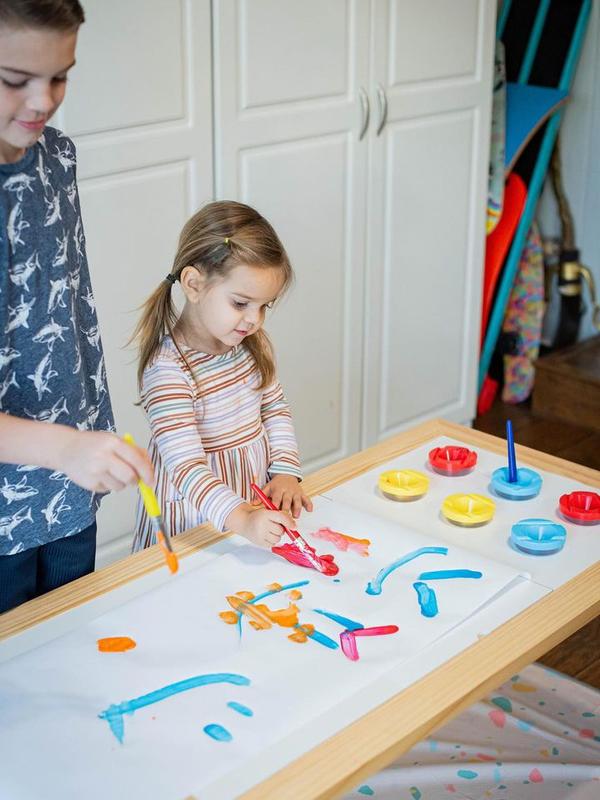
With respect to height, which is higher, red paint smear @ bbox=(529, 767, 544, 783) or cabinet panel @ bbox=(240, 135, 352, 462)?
cabinet panel @ bbox=(240, 135, 352, 462)

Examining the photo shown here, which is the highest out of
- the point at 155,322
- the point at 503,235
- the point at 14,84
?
the point at 14,84

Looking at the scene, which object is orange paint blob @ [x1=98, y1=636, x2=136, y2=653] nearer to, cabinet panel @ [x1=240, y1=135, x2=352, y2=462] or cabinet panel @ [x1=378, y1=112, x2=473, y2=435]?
cabinet panel @ [x1=240, y1=135, x2=352, y2=462]

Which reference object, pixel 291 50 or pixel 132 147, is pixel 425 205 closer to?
pixel 291 50

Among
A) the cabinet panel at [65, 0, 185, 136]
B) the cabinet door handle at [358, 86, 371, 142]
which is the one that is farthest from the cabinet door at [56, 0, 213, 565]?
the cabinet door handle at [358, 86, 371, 142]

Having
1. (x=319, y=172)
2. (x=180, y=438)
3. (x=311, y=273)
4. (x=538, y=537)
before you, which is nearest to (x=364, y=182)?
(x=319, y=172)

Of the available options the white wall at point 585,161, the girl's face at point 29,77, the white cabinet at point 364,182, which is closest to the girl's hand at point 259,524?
the girl's face at point 29,77

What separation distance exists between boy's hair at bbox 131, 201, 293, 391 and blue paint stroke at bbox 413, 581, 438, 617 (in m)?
0.48

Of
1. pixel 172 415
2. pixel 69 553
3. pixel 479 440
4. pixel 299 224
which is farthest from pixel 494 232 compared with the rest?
pixel 69 553

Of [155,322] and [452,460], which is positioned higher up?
[155,322]

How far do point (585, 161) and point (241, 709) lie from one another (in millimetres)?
2950

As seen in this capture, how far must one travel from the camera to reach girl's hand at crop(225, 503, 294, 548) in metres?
1.42

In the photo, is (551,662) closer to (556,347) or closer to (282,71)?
(282,71)

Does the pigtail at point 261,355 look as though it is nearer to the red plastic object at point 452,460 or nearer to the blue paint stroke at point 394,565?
the red plastic object at point 452,460

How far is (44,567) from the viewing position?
1445 mm
